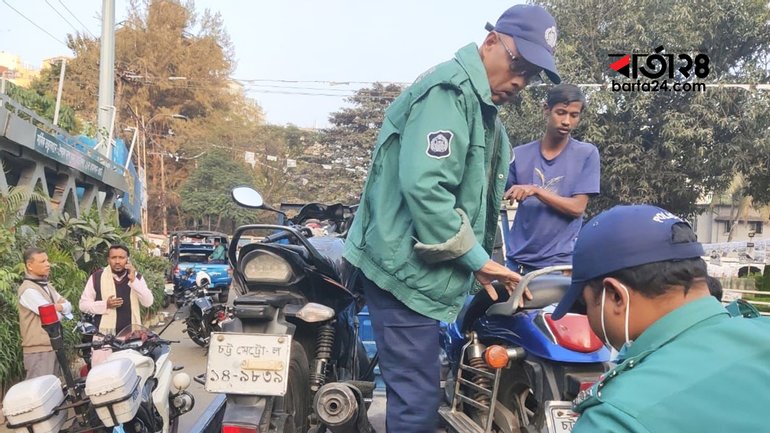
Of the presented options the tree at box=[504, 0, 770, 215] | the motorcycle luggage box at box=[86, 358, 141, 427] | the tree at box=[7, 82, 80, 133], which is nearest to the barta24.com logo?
the tree at box=[504, 0, 770, 215]

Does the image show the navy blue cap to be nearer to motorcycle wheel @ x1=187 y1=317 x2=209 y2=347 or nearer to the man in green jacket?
the man in green jacket

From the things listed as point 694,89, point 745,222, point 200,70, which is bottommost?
point 745,222

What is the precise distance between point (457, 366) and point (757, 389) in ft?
6.58

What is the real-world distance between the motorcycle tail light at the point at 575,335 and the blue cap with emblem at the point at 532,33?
98 cm

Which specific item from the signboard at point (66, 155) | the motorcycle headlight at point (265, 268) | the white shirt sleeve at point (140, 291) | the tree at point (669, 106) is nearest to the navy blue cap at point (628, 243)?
the motorcycle headlight at point (265, 268)

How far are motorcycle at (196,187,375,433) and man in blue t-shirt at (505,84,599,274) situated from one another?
3.34ft

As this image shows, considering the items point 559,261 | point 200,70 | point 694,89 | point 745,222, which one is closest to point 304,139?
point 200,70

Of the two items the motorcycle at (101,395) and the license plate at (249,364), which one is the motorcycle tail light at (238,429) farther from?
the motorcycle at (101,395)

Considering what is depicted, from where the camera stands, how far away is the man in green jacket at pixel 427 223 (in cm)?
232

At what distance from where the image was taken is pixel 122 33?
32.8 metres

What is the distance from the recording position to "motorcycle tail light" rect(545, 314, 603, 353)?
7.61ft

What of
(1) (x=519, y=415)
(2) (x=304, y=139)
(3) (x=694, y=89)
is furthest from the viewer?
(2) (x=304, y=139)

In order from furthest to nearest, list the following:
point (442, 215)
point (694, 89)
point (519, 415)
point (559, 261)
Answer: point (694, 89)
point (559, 261)
point (519, 415)
point (442, 215)

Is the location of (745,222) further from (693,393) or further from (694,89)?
(693,393)
